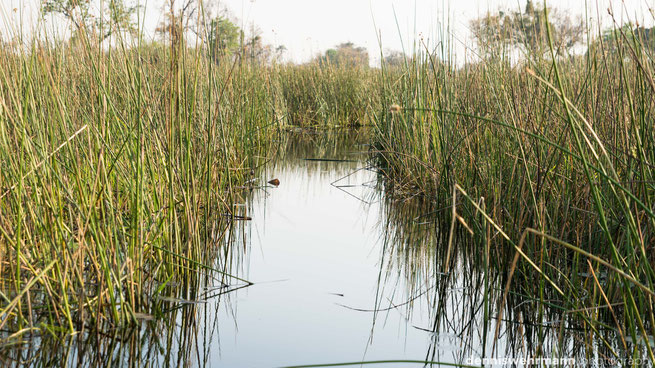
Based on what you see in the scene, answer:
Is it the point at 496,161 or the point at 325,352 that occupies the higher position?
the point at 496,161

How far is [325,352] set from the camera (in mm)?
1504

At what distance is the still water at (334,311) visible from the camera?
56.6 inches

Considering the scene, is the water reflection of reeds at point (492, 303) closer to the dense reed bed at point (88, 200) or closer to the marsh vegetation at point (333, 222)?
the marsh vegetation at point (333, 222)

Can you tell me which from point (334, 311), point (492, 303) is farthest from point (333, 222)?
point (492, 303)

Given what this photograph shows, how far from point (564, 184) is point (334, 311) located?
84 cm

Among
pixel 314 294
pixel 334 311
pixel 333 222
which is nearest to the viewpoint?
pixel 334 311

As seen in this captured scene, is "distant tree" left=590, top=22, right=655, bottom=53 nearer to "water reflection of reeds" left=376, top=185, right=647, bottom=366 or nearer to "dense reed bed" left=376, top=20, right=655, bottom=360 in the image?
"dense reed bed" left=376, top=20, right=655, bottom=360

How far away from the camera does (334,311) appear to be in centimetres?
179

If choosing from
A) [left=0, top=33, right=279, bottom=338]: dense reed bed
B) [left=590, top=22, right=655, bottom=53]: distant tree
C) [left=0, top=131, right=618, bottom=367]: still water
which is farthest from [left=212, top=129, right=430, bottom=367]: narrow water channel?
[left=590, top=22, right=655, bottom=53]: distant tree

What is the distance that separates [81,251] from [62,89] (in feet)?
2.37

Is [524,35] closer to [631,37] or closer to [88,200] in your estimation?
[631,37]

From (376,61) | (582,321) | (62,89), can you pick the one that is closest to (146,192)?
(62,89)

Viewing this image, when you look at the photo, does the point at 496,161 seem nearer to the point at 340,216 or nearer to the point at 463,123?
the point at 463,123

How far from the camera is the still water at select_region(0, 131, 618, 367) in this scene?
1438 mm
